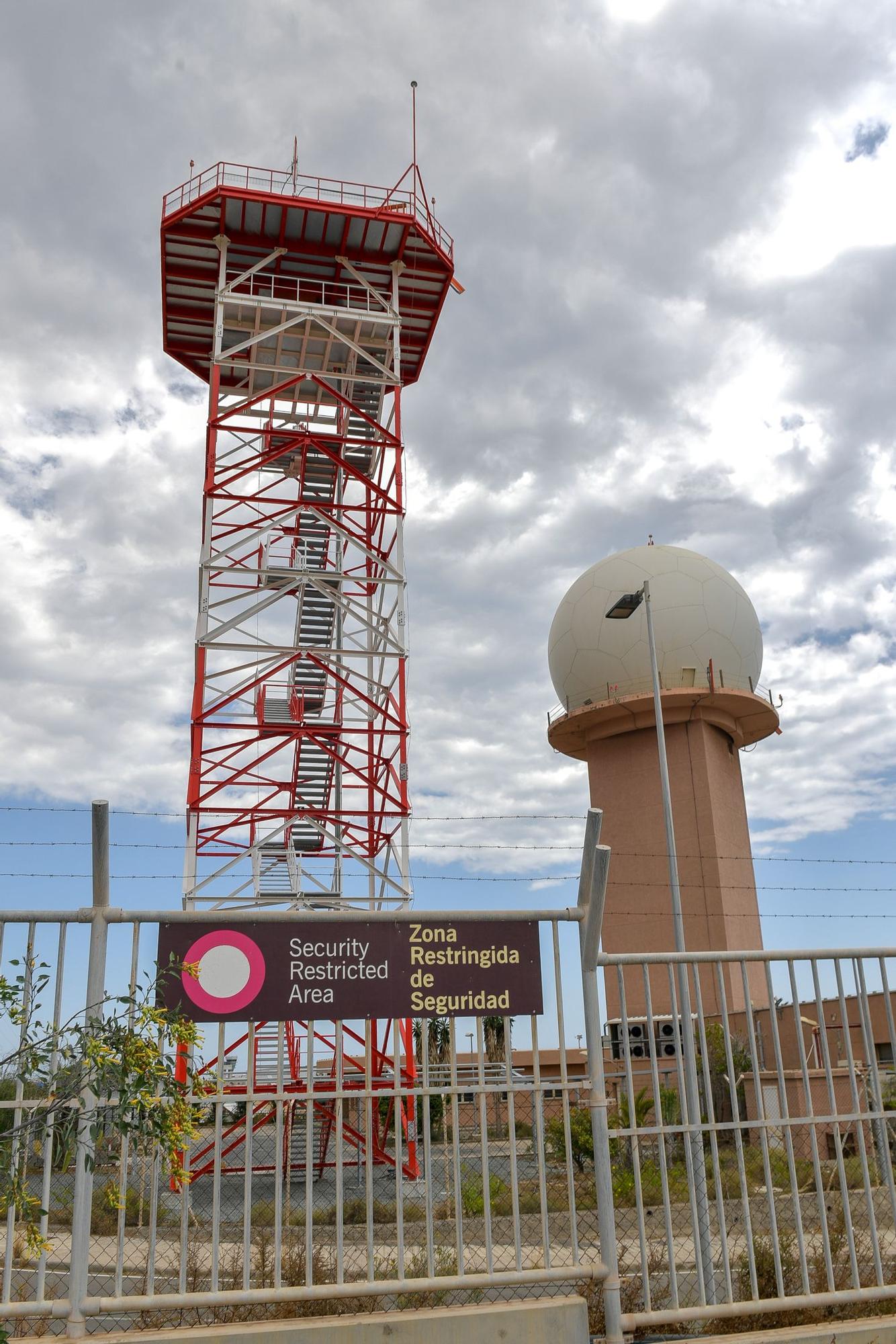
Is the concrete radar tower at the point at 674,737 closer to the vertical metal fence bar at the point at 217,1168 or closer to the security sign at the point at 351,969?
the security sign at the point at 351,969

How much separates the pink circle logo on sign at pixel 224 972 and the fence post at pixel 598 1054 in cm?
189

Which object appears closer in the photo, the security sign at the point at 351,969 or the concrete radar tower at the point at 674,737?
the security sign at the point at 351,969

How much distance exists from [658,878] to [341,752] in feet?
45.5

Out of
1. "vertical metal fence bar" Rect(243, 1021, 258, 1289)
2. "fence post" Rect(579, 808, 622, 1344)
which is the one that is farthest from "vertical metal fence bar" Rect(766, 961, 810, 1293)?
"vertical metal fence bar" Rect(243, 1021, 258, 1289)

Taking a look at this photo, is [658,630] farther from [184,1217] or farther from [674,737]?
[184,1217]

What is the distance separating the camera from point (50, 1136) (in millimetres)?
5359

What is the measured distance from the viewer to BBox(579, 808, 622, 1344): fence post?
19.6 ft

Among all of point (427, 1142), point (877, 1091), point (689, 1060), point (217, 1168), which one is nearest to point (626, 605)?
point (689, 1060)

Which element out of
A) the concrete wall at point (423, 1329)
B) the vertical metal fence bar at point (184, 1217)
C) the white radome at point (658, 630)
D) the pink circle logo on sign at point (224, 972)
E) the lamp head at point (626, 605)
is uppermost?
the white radome at point (658, 630)

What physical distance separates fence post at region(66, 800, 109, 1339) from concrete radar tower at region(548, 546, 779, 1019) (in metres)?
27.7

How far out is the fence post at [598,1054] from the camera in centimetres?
596

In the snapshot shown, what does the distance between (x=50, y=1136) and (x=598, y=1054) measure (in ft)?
9.69

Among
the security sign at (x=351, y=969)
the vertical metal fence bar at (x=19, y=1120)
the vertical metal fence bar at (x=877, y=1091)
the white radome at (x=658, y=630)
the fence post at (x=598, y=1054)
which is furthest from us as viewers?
the white radome at (x=658, y=630)

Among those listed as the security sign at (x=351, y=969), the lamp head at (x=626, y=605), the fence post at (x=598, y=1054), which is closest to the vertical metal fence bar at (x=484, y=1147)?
the security sign at (x=351, y=969)
